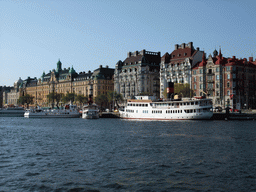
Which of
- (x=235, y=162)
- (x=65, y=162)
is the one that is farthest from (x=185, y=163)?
(x=65, y=162)

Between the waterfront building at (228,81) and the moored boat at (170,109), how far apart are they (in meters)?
33.8

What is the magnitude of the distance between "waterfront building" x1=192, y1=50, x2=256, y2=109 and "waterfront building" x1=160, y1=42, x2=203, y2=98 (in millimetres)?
7513

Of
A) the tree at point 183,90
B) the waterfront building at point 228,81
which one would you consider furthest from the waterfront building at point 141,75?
Result: the waterfront building at point 228,81

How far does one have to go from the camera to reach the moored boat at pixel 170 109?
10675 centimetres

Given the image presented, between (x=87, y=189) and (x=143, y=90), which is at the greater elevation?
(x=143, y=90)

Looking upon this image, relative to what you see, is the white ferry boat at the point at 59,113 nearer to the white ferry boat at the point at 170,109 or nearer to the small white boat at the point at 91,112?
the small white boat at the point at 91,112

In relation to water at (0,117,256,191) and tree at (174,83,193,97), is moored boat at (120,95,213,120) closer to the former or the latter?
tree at (174,83,193,97)

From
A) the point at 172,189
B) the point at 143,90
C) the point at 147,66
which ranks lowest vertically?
the point at 172,189

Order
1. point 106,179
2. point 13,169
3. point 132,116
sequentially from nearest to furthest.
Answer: point 106,179 → point 13,169 → point 132,116

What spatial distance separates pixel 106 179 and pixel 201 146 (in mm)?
21445

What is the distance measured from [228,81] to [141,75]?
2139 inches

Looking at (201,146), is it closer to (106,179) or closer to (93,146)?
(93,146)

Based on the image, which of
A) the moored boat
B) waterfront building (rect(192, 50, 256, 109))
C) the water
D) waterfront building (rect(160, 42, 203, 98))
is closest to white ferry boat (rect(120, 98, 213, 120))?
the moored boat

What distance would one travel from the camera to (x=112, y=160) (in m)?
33.6
